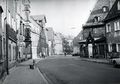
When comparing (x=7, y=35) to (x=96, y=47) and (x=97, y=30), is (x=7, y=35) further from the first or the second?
(x=97, y=30)

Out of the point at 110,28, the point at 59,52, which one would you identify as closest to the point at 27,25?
the point at 110,28

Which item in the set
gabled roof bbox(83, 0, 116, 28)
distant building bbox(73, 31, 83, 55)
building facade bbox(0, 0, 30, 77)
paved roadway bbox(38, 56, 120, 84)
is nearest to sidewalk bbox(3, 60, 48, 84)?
paved roadway bbox(38, 56, 120, 84)

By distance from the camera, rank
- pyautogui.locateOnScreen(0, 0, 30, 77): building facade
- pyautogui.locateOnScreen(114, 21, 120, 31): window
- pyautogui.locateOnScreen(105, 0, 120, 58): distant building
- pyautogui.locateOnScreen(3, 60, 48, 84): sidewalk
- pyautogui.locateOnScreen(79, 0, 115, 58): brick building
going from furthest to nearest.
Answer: pyautogui.locateOnScreen(79, 0, 115, 58): brick building, pyautogui.locateOnScreen(105, 0, 120, 58): distant building, pyautogui.locateOnScreen(114, 21, 120, 31): window, pyautogui.locateOnScreen(0, 0, 30, 77): building facade, pyautogui.locateOnScreen(3, 60, 48, 84): sidewalk

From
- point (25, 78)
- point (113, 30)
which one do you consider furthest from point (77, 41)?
point (25, 78)

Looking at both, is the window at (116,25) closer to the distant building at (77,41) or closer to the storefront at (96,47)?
the storefront at (96,47)

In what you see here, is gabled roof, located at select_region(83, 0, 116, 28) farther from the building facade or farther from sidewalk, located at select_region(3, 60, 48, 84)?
sidewalk, located at select_region(3, 60, 48, 84)

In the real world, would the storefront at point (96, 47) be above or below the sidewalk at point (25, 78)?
above

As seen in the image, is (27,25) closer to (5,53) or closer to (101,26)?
(101,26)

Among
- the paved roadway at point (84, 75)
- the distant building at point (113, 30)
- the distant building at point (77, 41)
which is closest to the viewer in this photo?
the paved roadway at point (84, 75)

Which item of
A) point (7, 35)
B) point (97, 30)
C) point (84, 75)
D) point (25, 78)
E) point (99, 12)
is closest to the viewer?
point (25, 78)

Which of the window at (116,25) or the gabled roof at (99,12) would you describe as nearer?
the window at (116,25)

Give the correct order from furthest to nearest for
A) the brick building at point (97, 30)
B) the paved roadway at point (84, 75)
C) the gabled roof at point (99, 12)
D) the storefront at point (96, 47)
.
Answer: the gabled roof at point (99, 12) < the brick building at point (97, 30) < the storefront at point (96, 47) < the paved roadway at point (84, 75)

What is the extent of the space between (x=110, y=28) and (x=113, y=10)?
9.31ft

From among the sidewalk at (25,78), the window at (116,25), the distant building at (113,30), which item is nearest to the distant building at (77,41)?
the distant building at (113,30)
